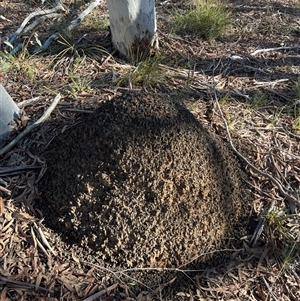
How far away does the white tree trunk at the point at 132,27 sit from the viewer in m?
3.38

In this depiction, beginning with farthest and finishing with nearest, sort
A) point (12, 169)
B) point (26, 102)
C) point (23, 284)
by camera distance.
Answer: point (26, 102) → point (12, 169) → point (23, 284)

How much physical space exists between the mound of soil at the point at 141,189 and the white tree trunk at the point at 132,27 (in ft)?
4.21

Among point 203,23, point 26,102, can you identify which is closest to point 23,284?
point 26,102

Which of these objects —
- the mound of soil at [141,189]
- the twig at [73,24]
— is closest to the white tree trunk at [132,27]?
the twig at [73,24]

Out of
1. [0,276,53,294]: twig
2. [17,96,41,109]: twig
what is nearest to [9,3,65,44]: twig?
[17,96,41,109]: twig

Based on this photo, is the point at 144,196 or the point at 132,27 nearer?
the point at 144,196

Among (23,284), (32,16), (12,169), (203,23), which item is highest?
(32,16)

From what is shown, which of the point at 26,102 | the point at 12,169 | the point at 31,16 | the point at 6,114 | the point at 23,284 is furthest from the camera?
the point at 31,16

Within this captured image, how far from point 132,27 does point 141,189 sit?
1.80m

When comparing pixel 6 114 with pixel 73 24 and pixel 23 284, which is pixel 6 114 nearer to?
pixel 23 284

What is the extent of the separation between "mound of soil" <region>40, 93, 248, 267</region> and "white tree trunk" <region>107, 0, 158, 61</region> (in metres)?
1.28

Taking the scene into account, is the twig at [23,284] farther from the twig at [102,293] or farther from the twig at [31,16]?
the twig at [31,16]

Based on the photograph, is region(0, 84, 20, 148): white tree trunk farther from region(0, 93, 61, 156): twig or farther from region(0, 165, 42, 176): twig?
region(0, 165, 42, 176): twig

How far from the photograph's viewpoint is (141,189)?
221cm
